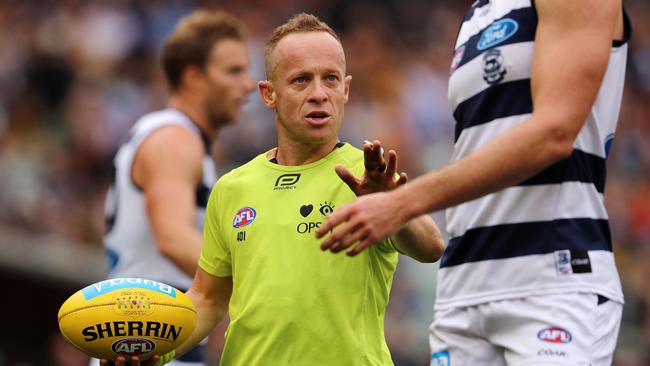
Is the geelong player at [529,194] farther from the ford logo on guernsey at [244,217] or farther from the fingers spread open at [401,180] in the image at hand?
the ford logo on guernsey at [244,217]

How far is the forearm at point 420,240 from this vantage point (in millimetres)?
4066

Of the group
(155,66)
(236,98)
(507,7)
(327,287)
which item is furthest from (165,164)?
(155,66)

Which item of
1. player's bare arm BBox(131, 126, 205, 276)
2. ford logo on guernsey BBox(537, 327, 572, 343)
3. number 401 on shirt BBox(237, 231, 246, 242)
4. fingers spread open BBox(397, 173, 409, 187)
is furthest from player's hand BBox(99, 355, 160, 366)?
player's bare arm BBox(131, 126, 205, 276)

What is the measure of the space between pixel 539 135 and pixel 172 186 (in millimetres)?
3154

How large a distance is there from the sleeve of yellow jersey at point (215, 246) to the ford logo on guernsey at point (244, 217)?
0.13 meters

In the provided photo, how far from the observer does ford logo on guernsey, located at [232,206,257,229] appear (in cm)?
449

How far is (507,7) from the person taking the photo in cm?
420

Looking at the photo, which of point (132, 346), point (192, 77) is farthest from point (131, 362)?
point (192, 77)

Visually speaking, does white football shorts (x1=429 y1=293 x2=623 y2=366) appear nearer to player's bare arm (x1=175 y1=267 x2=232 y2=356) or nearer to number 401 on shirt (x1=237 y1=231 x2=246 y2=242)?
number 401 on shirt (x1=237 y1=231 x2=246 y2=242)

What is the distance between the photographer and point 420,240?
409cm

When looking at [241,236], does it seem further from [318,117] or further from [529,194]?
[529,194]

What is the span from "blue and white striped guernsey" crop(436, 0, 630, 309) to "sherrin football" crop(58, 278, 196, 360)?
1073 mm

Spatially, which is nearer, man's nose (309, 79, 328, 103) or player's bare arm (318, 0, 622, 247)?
player's bare arm (318, 0, 622, 247)

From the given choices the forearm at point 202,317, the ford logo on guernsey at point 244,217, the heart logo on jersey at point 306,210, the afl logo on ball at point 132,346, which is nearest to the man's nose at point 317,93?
the heart logo on jersey at point 306,210
